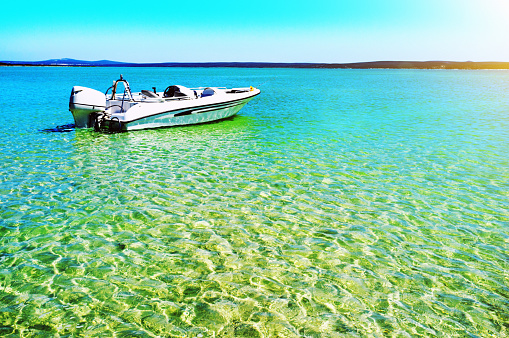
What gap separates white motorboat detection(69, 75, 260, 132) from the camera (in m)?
15.2

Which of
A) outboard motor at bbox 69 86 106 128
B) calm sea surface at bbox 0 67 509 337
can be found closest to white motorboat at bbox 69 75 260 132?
outboard motor at bbox 69 86 106 128

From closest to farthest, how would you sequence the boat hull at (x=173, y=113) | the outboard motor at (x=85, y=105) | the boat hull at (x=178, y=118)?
the outboard motor at (x=85, y=105), the boat hull at (x=173, y=113), the boat hull at (x=178, y=118)

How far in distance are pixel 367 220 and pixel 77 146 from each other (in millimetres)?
10173

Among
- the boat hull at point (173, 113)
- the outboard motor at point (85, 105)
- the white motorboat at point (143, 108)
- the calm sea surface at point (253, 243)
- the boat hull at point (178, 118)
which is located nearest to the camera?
the calm sea surface at point (253, 243)

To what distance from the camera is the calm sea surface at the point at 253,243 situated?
13.3 ft

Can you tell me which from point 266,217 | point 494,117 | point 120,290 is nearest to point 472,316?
point 266,217

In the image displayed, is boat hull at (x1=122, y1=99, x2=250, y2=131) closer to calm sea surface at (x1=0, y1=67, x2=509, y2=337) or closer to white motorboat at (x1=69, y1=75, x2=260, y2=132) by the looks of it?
white motorboat at (x1=69, y1=75, x2=260, y2=132)

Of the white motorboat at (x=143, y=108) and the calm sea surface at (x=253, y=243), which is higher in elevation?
the white motorboat at (x=143, y=108)

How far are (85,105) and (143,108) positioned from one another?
7.25 feet

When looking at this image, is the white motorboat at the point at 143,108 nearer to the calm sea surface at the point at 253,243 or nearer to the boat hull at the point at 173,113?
the boat hull at the point at 173,113

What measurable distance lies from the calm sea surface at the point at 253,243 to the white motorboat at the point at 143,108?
3365 millimetres

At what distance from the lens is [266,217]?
6.79m

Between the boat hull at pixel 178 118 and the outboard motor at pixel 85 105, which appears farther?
the boat hull at pixel 178 118

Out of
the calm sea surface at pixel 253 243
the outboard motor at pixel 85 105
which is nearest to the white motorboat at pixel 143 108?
the outboard motor at pixel 85 105
